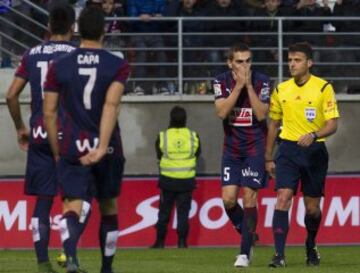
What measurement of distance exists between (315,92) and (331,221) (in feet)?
19.3

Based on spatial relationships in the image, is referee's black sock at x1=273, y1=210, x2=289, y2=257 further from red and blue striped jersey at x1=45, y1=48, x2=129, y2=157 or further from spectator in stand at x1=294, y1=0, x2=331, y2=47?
spectator in stand at x1=294, y1=0, x2=331, y2=47

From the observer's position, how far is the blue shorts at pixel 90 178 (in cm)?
1025

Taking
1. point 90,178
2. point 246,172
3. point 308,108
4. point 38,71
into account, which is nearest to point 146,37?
point 246,172

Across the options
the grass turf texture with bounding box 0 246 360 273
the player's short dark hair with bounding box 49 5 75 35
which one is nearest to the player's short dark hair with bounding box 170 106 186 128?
the grass turf texture with bounding box 0 246 360 273

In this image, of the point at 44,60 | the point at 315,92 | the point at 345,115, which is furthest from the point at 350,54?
the point at 44,60

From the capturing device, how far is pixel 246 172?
46.2 feet

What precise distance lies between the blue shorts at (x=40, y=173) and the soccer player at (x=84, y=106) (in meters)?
1.55

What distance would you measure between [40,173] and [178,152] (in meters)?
8.30

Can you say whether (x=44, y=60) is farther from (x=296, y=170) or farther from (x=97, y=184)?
(x=296, y=170)

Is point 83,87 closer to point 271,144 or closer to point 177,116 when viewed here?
point 271,144

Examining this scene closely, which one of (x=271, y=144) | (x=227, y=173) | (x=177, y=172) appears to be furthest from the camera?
(x=177, y=172)

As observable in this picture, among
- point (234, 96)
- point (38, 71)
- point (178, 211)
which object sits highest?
point (38, 71)

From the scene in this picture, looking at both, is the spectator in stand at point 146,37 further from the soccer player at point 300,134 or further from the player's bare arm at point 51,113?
the player's bare arm at point 51,113

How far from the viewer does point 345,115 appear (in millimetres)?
23219
